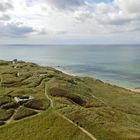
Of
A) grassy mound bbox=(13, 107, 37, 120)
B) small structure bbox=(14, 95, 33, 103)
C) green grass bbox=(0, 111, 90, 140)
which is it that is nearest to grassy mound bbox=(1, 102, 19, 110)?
small structure bbox=(14, 95, 33, 103)

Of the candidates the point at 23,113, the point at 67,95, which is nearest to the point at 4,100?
the point at 23,113

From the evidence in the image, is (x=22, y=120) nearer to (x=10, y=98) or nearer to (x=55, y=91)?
(x=10, y=98)

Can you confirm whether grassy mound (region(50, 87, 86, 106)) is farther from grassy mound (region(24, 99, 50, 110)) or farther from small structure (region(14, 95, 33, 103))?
grassy mound (region(24, 99, 50, 110))

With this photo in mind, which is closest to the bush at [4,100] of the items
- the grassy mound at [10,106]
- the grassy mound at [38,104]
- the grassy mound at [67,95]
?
the grassy mound at [10,106]

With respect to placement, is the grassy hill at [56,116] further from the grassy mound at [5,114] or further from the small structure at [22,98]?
the small structure at [22,98]

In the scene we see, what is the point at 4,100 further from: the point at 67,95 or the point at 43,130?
the point at 67,95

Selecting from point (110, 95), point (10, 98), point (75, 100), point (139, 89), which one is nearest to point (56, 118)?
point (10, 98)
